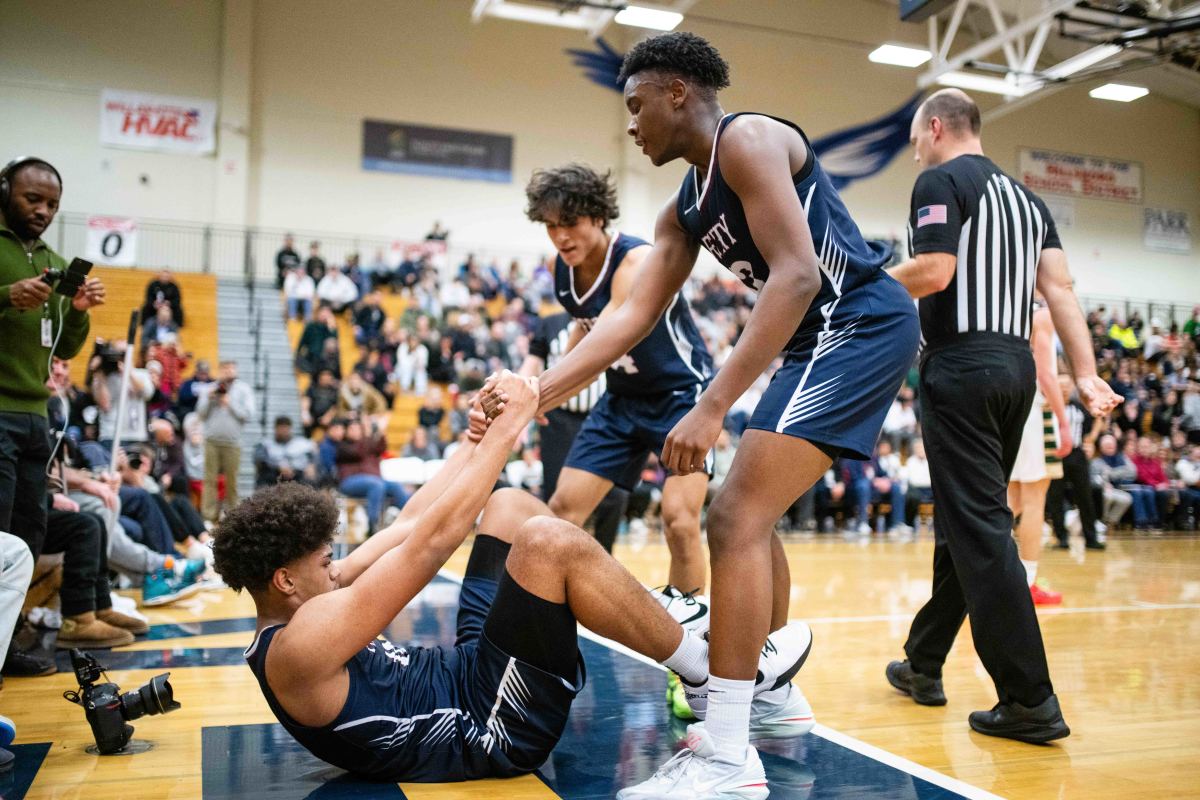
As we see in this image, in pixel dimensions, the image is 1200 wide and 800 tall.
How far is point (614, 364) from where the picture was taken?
12.7 ft

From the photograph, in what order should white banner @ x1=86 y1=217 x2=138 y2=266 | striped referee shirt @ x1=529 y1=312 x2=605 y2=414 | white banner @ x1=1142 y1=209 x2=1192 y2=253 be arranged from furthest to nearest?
white banner @ x1=1142 y1=209 x2=1192 y2=253
white banner @ x1=86 y1=217 x2=138 y2=266
striped referee shirt @ x1=529 y1=312 x2=605 y2=414

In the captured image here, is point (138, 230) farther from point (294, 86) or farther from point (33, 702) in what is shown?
point (33, 702)

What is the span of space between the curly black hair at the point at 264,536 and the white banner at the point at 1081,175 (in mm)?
24267

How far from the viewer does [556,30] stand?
2084 cm

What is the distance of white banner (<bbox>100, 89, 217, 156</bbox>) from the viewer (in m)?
18.3

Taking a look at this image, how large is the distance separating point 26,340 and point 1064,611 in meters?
5.65

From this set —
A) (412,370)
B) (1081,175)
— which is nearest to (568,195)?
(412,370)

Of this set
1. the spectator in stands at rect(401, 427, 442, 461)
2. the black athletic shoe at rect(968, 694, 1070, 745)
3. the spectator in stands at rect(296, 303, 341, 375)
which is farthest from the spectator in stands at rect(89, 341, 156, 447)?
the black athletic shoe at rect(968, 694, 1070, 745)

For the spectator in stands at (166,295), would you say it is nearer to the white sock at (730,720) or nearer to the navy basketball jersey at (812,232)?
the navy basketball jersey at (812,232)

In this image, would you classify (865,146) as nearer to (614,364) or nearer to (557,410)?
(557,410)

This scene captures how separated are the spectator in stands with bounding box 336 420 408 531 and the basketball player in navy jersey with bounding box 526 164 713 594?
7.31 m

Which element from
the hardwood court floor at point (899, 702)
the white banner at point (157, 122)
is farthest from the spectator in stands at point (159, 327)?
the hardwood court floor at point (899, 702)

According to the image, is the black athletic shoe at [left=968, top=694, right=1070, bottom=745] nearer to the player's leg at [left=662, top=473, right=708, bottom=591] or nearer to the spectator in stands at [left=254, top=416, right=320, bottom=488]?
the player's leg at [left=662, top=473, right=708, bottom=591]

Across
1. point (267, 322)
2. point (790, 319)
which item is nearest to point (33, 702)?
point (790, 319)
